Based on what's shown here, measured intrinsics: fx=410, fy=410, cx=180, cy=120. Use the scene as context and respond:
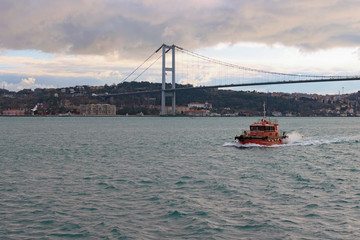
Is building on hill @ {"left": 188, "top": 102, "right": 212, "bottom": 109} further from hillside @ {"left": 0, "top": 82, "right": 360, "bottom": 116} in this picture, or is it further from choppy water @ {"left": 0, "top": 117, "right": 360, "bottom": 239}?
choppy water @ {"left": 0, "top": 117, "right": 360, "bottom": 239}

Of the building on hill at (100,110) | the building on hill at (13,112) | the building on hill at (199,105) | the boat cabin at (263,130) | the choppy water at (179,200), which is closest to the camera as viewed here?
the choppy water at (179,200)

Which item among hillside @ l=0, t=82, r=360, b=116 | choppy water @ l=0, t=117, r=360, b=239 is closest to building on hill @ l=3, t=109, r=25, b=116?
hillside @ l=0, t=82, r=360, b=116

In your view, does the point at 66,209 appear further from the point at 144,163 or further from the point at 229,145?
the point at 229,145

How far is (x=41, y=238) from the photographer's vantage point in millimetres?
9203

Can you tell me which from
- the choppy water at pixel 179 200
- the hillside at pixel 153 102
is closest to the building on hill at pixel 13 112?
the hillside at pixel 153 102

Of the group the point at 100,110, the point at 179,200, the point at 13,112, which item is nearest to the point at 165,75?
the point at 100,110

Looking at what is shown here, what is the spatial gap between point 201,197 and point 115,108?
16356cm

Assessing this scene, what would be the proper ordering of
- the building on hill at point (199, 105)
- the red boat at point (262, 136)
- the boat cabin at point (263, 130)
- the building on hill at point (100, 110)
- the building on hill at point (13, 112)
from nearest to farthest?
the red boat at point (262, 136)
the boat cabin at point (263, 130)
the building on hill at point (13, 112)
the building on hill at point (100, 110)
the building on hill at point (199, 105)

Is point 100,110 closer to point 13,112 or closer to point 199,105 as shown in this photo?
point 13,112

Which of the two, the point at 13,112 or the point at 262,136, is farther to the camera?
the point at 13,112

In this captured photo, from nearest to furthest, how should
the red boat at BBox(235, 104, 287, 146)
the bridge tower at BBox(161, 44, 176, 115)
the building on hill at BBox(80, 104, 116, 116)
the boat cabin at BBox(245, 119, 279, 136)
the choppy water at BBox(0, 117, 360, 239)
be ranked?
the choppy water at BBox(0, 117, 360, 239), the red boat at BBox(235, 104, 287, 146), the boat cabin at BBox(245, 119, 279, 136), the bridge tower at BBox(161, 44, 176, 115), the building on hill at BBox(80, 104, 116, 116)

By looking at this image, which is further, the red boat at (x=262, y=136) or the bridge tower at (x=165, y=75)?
the bridge tower at (x=165, y=75)

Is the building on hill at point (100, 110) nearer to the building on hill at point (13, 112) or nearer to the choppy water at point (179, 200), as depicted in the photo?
the building on hill at point (13, 112)

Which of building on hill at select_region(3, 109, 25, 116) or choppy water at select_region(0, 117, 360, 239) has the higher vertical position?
building on hill at select_region(3, 109, 25, 116)
